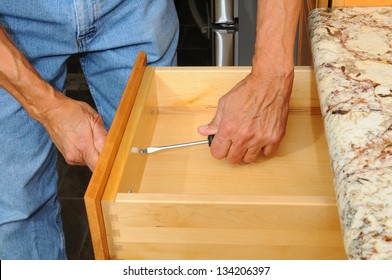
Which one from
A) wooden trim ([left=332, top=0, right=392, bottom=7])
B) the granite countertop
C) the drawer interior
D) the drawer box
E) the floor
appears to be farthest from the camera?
the floor

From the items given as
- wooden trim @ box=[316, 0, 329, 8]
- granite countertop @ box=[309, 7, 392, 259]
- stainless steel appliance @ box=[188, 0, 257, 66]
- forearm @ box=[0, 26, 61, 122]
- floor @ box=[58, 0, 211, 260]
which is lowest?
floor @ box=[58, 0, 211, 260]

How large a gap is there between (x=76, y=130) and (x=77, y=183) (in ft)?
3.12

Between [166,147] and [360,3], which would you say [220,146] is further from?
[360,3]

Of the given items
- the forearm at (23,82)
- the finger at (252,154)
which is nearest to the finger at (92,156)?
the forearm at (23,82)

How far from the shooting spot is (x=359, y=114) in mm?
632

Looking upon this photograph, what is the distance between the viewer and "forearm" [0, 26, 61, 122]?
0.87 metres

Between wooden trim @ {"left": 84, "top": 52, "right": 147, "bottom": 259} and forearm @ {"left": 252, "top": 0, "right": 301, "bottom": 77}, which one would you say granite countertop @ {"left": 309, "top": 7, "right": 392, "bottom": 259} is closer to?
forearm @ {"left": 252, "top": 0, "right": 301, "bottom": 77}

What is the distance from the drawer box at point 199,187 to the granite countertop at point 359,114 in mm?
89

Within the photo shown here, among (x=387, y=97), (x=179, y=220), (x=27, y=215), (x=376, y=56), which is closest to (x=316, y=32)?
(x=376, y=56)

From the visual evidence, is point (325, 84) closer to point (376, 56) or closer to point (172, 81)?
point (376, 56)

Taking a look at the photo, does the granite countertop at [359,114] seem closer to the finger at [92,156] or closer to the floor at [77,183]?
the finger at [92,156]

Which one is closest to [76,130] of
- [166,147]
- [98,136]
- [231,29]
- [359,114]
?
[98,136]

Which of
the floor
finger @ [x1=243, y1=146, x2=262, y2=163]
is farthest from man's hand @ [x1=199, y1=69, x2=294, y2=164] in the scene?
the floor

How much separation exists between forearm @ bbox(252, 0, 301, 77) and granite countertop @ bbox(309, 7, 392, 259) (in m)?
0.04
